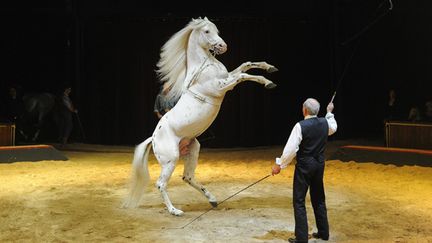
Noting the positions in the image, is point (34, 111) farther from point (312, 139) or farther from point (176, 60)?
point (312, 139)

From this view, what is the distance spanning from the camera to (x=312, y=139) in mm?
4348

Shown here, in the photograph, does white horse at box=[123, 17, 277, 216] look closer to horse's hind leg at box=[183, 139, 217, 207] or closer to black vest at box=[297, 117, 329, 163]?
horse's hind leg at box=[183, 139, 217, 207]

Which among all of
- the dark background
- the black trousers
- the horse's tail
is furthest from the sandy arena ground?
the dark background

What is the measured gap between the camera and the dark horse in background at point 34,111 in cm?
1227

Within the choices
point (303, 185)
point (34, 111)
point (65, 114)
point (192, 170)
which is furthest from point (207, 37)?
point (34, 111)

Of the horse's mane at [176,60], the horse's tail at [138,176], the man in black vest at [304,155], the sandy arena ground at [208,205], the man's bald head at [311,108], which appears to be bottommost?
the sandy arena ground at [208,205]

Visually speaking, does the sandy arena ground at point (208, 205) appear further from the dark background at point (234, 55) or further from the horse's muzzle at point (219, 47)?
the dark background at point (234, 55)

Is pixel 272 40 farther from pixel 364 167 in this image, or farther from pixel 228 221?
pixel 228 221

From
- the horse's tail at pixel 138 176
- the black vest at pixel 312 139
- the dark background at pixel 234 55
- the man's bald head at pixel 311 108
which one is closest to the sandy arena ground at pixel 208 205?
the horse's tail at pixel 138 176

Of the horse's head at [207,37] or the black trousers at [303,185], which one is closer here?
the black trousers at [303,185]

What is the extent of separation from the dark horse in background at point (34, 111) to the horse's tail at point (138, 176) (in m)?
7.01

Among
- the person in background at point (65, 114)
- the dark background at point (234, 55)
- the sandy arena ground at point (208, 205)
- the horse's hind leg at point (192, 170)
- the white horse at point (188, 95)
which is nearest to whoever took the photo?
the sandy arena ground at point (208, 205)

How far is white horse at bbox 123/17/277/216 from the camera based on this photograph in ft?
18.4

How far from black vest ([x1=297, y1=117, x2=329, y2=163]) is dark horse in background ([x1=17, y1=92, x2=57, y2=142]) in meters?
9.25
